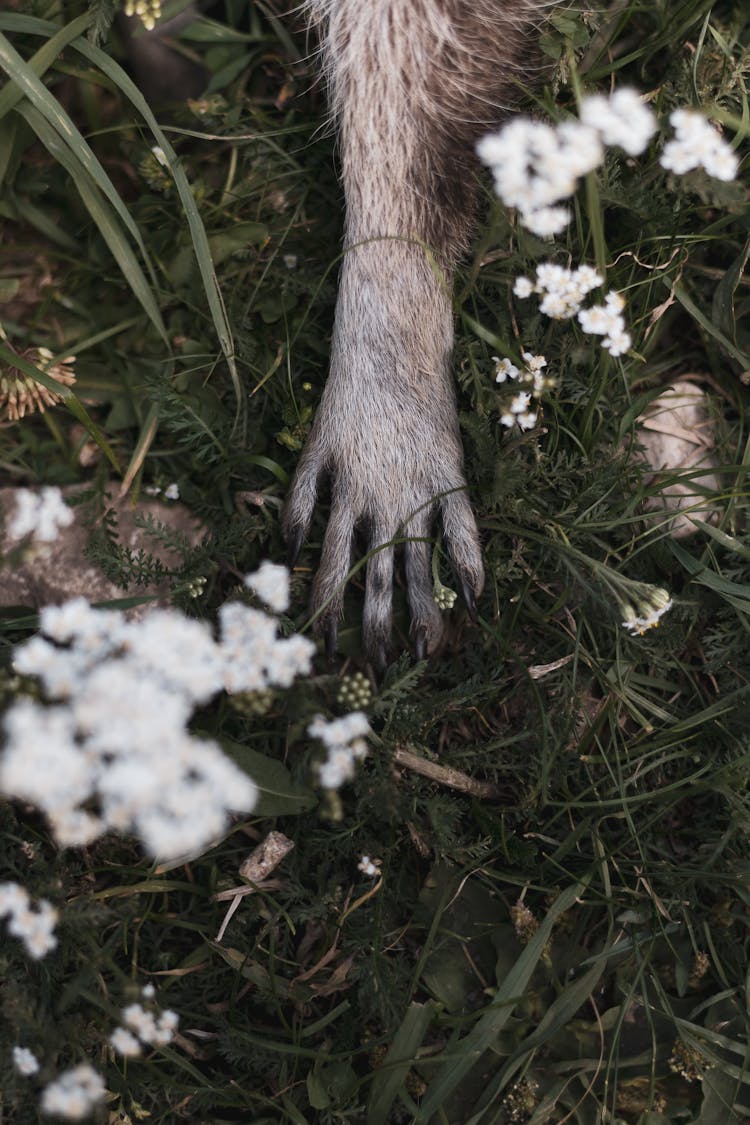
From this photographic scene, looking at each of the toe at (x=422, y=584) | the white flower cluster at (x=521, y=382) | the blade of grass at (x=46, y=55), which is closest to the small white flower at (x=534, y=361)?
the white flower cluster at (x=521, y=382)

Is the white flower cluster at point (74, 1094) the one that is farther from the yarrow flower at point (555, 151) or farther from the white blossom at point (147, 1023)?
the yarrow flower at point (555, 151)

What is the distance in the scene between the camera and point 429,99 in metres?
2.63

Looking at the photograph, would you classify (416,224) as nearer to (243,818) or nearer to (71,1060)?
(243,818)

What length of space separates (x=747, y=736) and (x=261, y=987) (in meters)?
1.83

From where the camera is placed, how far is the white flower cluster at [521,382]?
8.29 feet

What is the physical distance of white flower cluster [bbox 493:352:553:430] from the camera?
99.5 inches

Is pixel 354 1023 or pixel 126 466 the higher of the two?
pixel 126 466

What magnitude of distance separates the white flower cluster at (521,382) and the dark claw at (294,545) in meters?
0.77

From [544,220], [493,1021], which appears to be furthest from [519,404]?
[493,1021]

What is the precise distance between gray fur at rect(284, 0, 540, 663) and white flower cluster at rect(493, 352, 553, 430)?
235mm

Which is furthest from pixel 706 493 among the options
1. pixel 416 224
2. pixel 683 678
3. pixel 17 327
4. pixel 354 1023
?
pixel 17 327

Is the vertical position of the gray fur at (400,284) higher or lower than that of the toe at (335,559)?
higher

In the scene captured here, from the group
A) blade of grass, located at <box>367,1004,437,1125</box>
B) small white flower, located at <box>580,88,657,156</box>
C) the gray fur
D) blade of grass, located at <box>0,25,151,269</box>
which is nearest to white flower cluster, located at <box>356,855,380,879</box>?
blade of grass, located at <box>367,1004,437,1125</box>

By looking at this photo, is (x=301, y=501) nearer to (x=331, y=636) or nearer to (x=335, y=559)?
(x=335, y=559)
